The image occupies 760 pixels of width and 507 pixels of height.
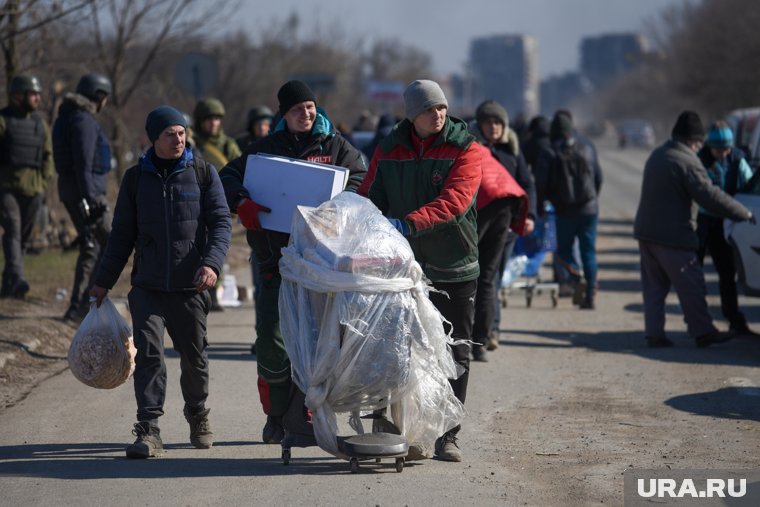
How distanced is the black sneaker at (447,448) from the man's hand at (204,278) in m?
1.49

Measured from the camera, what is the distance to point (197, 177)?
7.51 metres

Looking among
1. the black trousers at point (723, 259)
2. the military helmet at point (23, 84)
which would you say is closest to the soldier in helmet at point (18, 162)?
the military helmet at point (23, 84)

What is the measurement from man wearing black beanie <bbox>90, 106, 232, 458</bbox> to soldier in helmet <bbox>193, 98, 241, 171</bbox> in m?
5.32

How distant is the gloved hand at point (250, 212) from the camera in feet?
24.3

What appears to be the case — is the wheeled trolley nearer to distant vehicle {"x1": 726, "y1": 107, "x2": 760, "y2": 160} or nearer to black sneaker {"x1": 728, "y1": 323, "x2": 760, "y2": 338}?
black sneaker {"x1": 728, "y1": 323, "x2": 760, "y2": 338}

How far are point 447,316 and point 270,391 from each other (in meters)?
1.06

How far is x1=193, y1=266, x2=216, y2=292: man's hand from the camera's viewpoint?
735 centimetres

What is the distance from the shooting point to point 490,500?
644 cm

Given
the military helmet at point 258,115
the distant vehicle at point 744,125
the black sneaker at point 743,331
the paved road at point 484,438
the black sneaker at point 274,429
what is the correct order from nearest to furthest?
the paved road at point 484,438 → the black sneaker at point 274,429 → the black sneaker at point 743,331 → the military helmet at point 258,115 → the distant vehicle at point 744,125

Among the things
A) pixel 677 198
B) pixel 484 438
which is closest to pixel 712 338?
pixel 677 198

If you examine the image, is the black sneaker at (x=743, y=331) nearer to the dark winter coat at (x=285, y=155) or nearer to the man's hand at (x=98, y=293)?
the dark winter coat at (x=285, y=155)

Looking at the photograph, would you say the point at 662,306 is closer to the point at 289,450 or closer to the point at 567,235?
the point at 567,235

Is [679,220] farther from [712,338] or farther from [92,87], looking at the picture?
[92,87]

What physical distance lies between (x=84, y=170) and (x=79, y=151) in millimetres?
167
